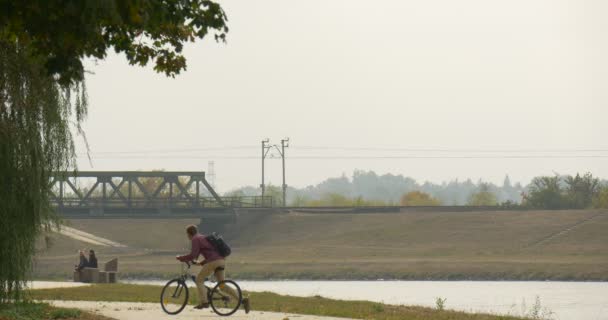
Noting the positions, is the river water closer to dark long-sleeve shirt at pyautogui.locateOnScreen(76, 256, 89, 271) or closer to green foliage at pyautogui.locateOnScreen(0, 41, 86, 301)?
dark long-sleeve shirt at pyautogui.locateOnScreen(76, 256, 89, 271)

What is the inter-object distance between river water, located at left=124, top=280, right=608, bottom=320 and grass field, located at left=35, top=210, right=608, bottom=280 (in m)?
4.35

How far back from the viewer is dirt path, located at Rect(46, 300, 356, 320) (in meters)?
22.0

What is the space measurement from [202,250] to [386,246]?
5889 cm

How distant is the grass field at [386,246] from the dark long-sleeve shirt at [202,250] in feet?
129

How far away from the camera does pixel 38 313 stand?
2141cm

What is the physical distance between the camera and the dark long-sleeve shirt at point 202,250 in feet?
71.6

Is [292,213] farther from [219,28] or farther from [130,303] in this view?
[219,28]

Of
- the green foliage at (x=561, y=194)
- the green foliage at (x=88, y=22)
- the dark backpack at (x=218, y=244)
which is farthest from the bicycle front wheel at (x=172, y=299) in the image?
the green foliage at (x=561, y=194)

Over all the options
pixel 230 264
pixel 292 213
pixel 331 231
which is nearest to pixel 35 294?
pixel 230 264

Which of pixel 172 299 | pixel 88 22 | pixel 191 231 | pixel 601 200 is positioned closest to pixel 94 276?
pixel 172 299

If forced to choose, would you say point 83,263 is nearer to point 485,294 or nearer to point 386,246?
point 485,294

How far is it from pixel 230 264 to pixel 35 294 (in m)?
43.1

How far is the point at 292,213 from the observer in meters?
97.6

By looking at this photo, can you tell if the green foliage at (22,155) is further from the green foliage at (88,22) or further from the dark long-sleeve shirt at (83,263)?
the dark long-sleeve shirt at (83,263)
